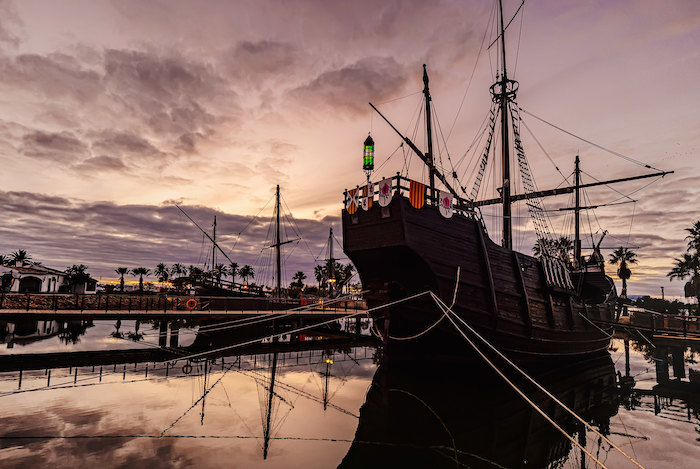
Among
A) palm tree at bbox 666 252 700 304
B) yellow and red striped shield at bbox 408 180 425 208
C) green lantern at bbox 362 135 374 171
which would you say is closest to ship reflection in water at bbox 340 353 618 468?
yellow and red striped shield at bbox 408 180 425 208

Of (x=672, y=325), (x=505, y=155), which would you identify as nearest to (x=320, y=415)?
(x=505, y=155)

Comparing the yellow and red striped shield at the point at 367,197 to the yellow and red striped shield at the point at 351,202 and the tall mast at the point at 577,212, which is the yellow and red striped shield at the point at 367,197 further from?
the tall mast at the point at 577,212

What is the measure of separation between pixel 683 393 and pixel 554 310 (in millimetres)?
5172

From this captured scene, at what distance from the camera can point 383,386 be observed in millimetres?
13492

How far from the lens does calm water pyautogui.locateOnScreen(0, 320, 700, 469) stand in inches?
299

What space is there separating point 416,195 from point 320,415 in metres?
7.93

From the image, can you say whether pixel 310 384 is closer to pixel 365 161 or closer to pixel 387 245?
pixel 387 245

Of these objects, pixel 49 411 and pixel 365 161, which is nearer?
pixel 49 411

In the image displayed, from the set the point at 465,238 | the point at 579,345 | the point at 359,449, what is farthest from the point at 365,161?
the point at 579,345

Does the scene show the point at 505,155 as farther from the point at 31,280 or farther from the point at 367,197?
the point at 31,280

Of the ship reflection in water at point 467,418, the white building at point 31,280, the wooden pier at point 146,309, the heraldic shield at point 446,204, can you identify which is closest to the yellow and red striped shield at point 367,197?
the heraldic shield at point 446,204

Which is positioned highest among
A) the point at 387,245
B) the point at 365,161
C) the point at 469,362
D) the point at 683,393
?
the point at 365,161

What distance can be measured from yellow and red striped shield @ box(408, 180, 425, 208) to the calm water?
6706 millimetres

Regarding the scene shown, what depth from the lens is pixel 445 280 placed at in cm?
1334
